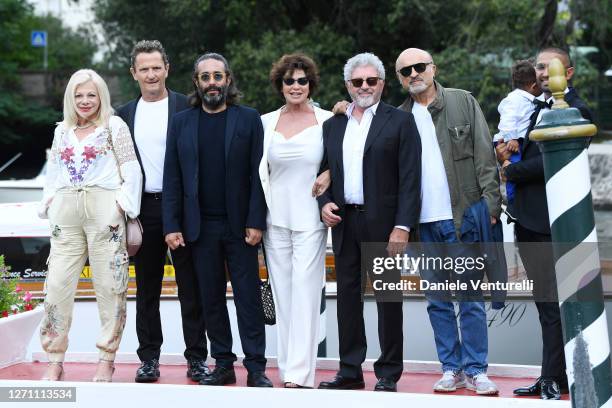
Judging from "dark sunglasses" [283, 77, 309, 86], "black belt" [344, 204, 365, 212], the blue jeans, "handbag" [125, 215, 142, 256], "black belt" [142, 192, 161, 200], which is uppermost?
"dark sunglasses" [283, 77, 309, 86]

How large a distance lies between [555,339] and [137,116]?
2.77m

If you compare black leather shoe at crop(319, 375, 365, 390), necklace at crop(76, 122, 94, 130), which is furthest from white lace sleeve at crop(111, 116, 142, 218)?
black leather shoe at crop(319, 375, 365, 390)

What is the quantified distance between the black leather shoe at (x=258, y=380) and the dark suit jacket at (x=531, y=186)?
66.4 inches

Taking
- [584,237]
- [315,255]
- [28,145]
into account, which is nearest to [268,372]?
[315,255]

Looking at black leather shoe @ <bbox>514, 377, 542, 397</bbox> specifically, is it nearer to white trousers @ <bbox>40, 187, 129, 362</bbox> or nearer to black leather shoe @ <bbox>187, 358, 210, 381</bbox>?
black leather shoe @ <bbox>187, 358, 210, 381</bbox>

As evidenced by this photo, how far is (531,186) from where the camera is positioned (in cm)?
589

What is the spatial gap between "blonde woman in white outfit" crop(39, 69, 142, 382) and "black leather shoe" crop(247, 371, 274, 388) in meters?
0.82

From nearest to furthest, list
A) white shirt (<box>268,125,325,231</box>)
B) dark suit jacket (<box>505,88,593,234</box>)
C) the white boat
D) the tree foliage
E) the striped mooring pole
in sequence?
the striped mooring pole → dark suit jacket (<box>505,88,593,234</box>) → white shirt (<box>268,125,325,231</box>) → the white boat → the tree foliage

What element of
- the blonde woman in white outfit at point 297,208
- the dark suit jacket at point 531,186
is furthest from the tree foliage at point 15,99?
the dark suit jacket at point 531,186

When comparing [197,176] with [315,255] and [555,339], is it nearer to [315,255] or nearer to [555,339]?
[315,255]

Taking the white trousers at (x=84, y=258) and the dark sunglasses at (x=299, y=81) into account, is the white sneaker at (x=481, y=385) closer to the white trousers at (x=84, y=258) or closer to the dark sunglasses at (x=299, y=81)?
the dark sunglasses at (x=299, y=81)

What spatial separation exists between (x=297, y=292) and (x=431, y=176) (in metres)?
1.01

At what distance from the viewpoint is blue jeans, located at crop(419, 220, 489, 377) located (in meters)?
5.93

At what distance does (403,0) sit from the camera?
17.7 metres
